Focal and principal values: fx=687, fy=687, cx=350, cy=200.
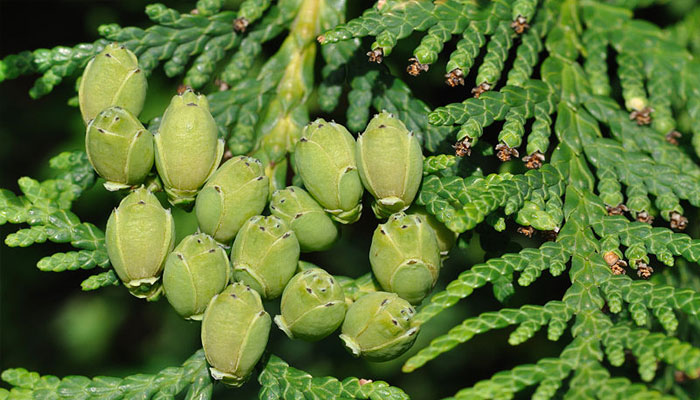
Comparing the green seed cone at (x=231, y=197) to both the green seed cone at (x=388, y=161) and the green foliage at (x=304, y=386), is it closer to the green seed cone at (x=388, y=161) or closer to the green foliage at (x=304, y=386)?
the green seed cone at (x=388, y=161)

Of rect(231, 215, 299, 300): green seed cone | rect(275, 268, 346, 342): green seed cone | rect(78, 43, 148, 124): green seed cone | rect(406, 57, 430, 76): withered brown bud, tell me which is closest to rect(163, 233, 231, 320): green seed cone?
rect(231, 215, 299, 300): green seed cone

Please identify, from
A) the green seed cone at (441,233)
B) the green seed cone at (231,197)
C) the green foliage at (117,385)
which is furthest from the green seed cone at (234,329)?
the green seed cone at (441,233)

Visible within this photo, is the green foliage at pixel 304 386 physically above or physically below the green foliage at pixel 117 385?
above

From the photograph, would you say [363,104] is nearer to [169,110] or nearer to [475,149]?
[475,149]

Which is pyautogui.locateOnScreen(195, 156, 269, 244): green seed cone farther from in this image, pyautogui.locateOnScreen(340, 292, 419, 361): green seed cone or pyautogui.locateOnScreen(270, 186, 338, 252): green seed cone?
pyautogui.locateOnScreen(340, 292, 419, 361): green seed cone

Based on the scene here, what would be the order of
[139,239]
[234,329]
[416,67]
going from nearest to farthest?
[234,329] < [139,239] < [416,67]

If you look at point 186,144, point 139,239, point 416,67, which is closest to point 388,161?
point 416,67

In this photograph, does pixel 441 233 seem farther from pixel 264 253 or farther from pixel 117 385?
pixel 117 385
